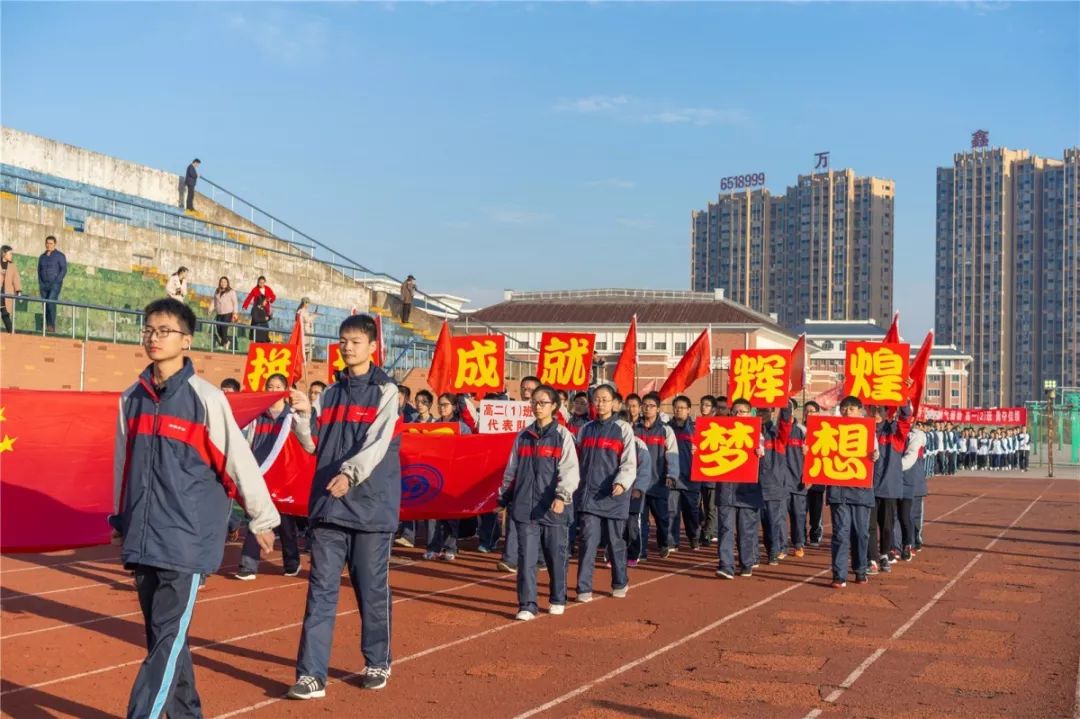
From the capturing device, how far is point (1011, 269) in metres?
150

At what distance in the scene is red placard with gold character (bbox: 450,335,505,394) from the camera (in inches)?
691

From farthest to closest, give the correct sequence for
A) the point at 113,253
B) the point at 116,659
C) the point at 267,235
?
the point at 267,235 → the point at 113,253 → the point at 116,659

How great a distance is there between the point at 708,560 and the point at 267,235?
23385mm

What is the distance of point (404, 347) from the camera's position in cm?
2847

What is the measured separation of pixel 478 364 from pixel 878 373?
582 cm

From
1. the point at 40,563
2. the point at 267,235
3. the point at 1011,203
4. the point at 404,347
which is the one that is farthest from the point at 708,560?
the point at 1011,203

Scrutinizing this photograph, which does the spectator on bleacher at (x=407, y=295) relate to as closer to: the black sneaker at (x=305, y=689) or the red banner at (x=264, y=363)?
the red banner at (x=264, y=363)

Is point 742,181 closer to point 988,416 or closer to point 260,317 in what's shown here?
point 988,416

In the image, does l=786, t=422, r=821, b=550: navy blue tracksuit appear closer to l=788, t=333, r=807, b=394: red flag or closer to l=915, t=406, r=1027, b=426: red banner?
l=788, t=333, r=807, b=394: red flag

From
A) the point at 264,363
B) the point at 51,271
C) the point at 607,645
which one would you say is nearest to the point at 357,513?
the point at 607,645

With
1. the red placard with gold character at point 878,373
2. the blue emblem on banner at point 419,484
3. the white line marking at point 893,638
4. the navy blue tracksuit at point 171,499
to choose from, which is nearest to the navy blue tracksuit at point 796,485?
the red placard with gold character at point 878,373

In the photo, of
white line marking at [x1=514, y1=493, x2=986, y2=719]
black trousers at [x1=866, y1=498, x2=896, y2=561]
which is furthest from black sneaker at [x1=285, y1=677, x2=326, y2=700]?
black trousers at [x1=866, y1=498, x2=896, y2=561]

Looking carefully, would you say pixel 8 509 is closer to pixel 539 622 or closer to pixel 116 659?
pixel 116 659

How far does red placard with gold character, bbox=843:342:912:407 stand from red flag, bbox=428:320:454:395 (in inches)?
236
